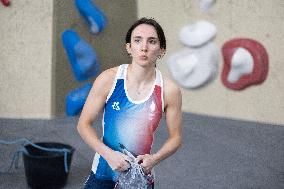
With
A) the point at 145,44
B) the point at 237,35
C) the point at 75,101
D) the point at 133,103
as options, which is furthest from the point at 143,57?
the point at 237,35

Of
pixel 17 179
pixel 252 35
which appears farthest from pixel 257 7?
pixel 17 179

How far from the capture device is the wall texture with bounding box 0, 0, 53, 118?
21.5 ft

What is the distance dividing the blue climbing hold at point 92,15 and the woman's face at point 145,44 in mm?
5115

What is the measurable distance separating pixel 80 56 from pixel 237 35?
252 centimetres

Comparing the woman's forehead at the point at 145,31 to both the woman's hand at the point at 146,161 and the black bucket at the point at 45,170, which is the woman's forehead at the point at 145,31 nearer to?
the woman's hand at the point at 146,161

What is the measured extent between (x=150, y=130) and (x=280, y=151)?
4.04 meters

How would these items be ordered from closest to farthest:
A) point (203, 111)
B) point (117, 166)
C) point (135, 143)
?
point (117, 166), point (135, 143), point (203, 111)

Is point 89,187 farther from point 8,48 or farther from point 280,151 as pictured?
point 8,48

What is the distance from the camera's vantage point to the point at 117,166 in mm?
2061

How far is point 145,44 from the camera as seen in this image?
2105 millimetres

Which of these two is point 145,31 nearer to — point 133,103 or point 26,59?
point 133,103

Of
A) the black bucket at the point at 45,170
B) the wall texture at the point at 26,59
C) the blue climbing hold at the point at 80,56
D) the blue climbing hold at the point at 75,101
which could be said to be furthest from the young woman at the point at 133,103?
the blue climbing hold at the point at 75,101

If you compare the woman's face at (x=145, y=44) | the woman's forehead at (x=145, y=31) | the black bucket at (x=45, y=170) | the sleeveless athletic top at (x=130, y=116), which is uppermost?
the woman's forehead at (x=145, y=31)

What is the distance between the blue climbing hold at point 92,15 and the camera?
709cm
